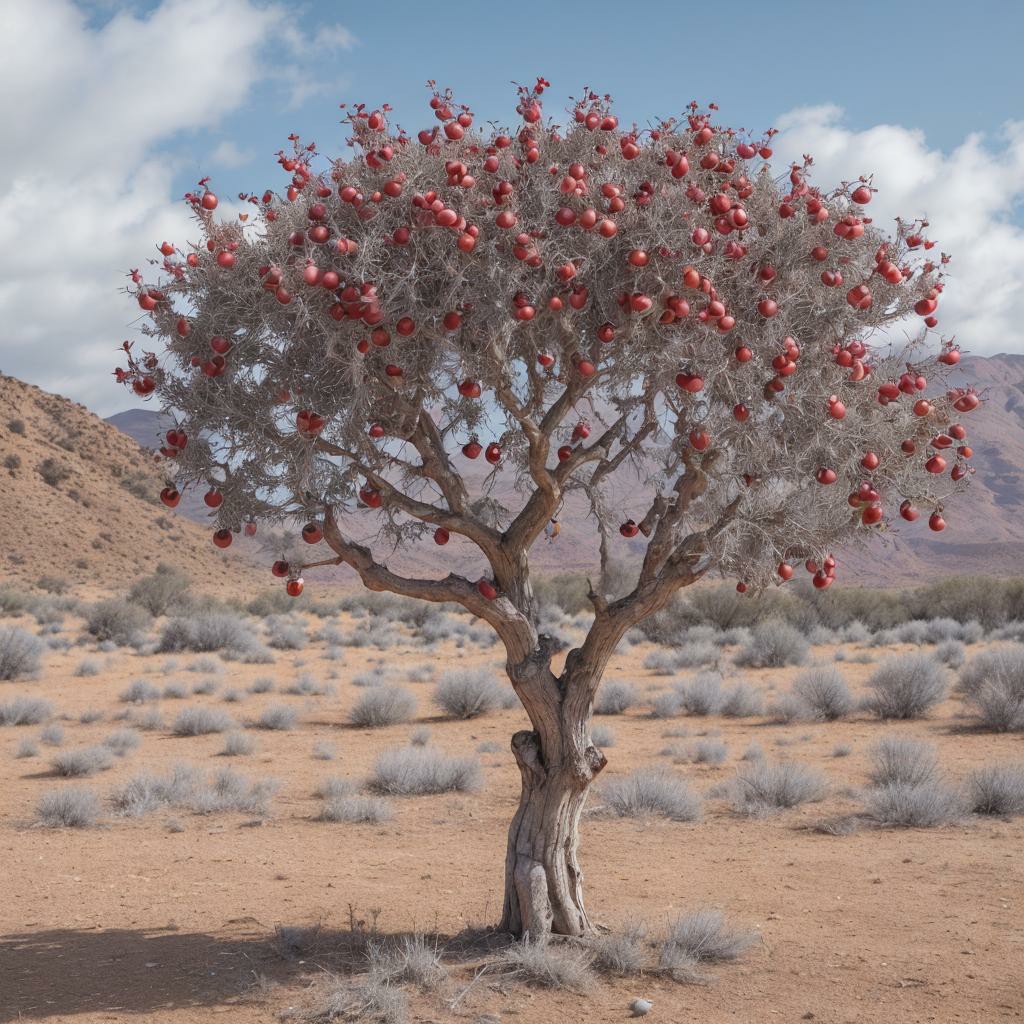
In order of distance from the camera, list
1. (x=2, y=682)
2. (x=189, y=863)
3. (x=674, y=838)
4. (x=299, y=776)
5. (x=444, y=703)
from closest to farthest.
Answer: (x=189, y=863), (x=674, y=838), (x=299, y=776), (x=444, y=703), (x=2, y=682)

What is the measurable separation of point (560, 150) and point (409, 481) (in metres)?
2.23

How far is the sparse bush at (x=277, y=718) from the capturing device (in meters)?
18.4

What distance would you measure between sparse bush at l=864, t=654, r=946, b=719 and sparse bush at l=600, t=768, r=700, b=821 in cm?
754

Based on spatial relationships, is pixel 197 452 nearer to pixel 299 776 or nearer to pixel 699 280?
pixel 699 280

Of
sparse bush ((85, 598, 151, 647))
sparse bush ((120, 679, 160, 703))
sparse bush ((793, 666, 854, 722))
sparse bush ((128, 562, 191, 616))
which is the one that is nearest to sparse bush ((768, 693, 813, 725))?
sparse bush ((793, 666, 854, 722))

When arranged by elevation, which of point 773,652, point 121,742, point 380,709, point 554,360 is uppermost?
point 554,360

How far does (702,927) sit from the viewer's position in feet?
22.9

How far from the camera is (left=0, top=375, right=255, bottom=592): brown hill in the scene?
57406 millimetres

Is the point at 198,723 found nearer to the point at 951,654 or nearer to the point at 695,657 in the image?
the point at 695,657

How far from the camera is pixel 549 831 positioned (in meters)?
6.67

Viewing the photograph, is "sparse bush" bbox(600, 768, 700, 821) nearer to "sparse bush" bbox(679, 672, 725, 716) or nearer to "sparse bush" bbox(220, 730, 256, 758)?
"sparse bush" bbox(220, 730, 256, 758)

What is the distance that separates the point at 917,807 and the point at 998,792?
3.20ft

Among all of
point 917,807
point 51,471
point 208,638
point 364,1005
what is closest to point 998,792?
point 917,807

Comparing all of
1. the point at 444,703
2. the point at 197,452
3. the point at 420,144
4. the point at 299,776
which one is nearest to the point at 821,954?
the point at 197,452
